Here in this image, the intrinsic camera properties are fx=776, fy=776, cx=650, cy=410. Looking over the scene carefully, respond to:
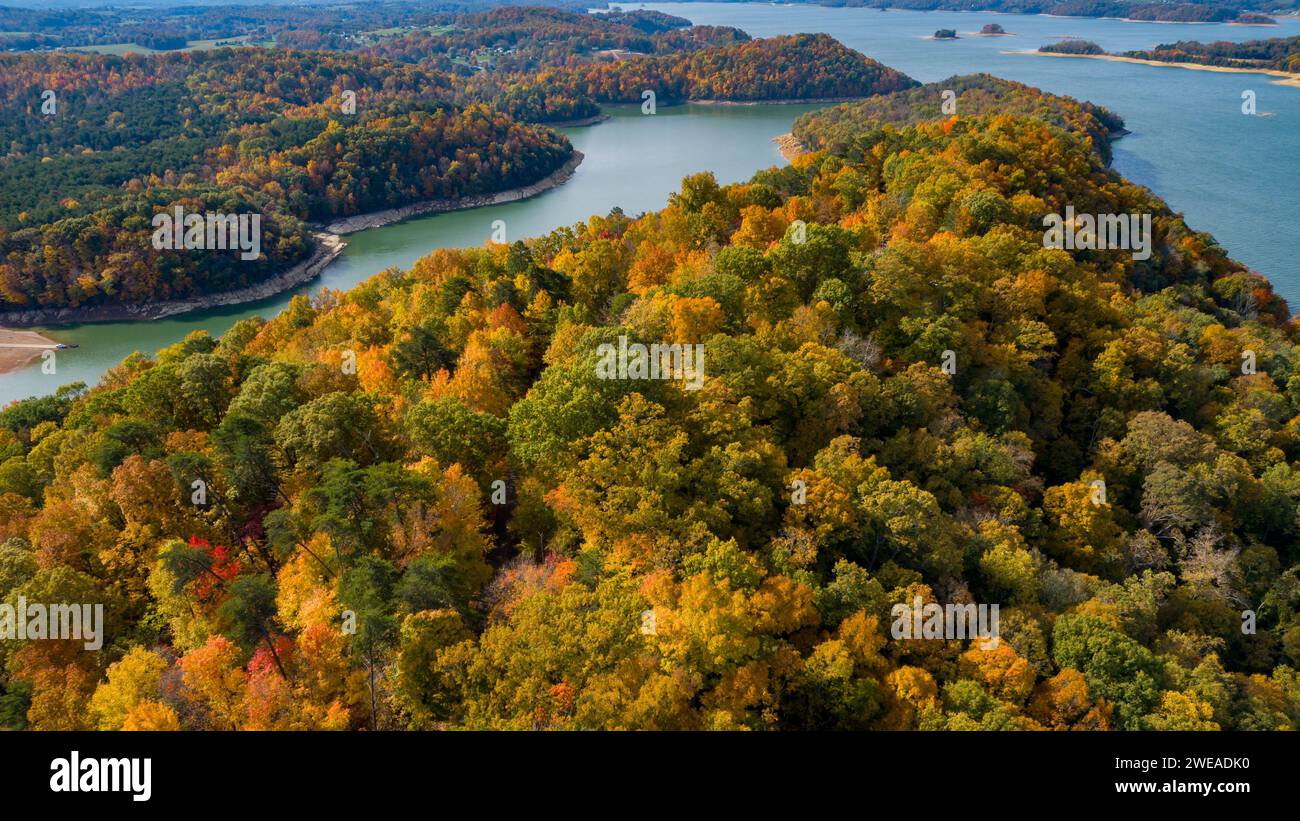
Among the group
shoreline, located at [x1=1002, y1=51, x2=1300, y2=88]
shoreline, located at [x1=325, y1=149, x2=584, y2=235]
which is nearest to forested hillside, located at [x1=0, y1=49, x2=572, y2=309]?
shoreline, located at [x1=325, y1=149, x2=584, y2=235]

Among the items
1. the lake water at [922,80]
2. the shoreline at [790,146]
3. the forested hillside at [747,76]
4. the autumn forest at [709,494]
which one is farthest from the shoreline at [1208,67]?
the autumn forest at [709,494]

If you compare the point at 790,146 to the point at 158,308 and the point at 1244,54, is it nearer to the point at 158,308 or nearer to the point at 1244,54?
the point at 158,308

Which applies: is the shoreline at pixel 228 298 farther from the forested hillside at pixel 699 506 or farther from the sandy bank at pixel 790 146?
the sandy bank at pixel 790 146

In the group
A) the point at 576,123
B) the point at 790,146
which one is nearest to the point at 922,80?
the point at 790,146

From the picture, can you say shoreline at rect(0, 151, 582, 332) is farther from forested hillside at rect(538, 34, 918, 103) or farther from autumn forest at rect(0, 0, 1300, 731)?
forested hillside at rect(538, 34, 918, 103)
